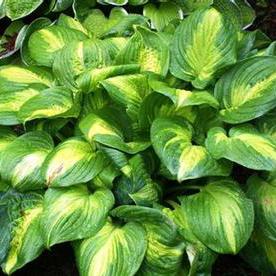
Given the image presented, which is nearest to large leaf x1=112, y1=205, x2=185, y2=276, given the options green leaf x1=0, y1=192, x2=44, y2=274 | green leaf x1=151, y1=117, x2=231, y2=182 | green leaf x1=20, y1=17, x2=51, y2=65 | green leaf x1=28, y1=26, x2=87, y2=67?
green leaf x1=151, y1=117, x2=231, y2=182

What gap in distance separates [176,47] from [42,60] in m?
0.45

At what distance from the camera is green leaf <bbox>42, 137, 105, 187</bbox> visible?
1.59 metres

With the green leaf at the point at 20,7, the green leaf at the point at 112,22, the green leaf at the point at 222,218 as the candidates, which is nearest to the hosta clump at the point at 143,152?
the green leaf at the point at 222,218

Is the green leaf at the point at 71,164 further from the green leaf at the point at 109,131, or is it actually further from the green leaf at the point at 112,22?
the green leaf at the point at 112,22

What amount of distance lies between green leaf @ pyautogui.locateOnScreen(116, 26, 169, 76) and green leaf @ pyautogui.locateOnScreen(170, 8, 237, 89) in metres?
0.03

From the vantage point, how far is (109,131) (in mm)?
1703

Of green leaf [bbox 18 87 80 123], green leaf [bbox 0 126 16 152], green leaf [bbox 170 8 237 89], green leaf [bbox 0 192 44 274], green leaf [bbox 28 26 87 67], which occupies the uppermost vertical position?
green leaf [bbox 170 8 237 89]

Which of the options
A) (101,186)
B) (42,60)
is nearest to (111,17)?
(42,60)

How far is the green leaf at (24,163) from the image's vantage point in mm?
1668

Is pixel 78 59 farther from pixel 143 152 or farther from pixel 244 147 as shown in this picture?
pixel 244 147

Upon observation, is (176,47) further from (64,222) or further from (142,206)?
(64,222)

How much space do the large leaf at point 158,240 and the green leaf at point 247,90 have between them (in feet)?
1.16

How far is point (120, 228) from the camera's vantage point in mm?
1642

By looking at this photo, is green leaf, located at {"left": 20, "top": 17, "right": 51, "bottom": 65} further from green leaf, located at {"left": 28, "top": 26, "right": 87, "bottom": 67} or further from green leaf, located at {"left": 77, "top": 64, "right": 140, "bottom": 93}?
green leaf, located at {"left": 77, "top": 64, "right": 140, "bottom": 93}
